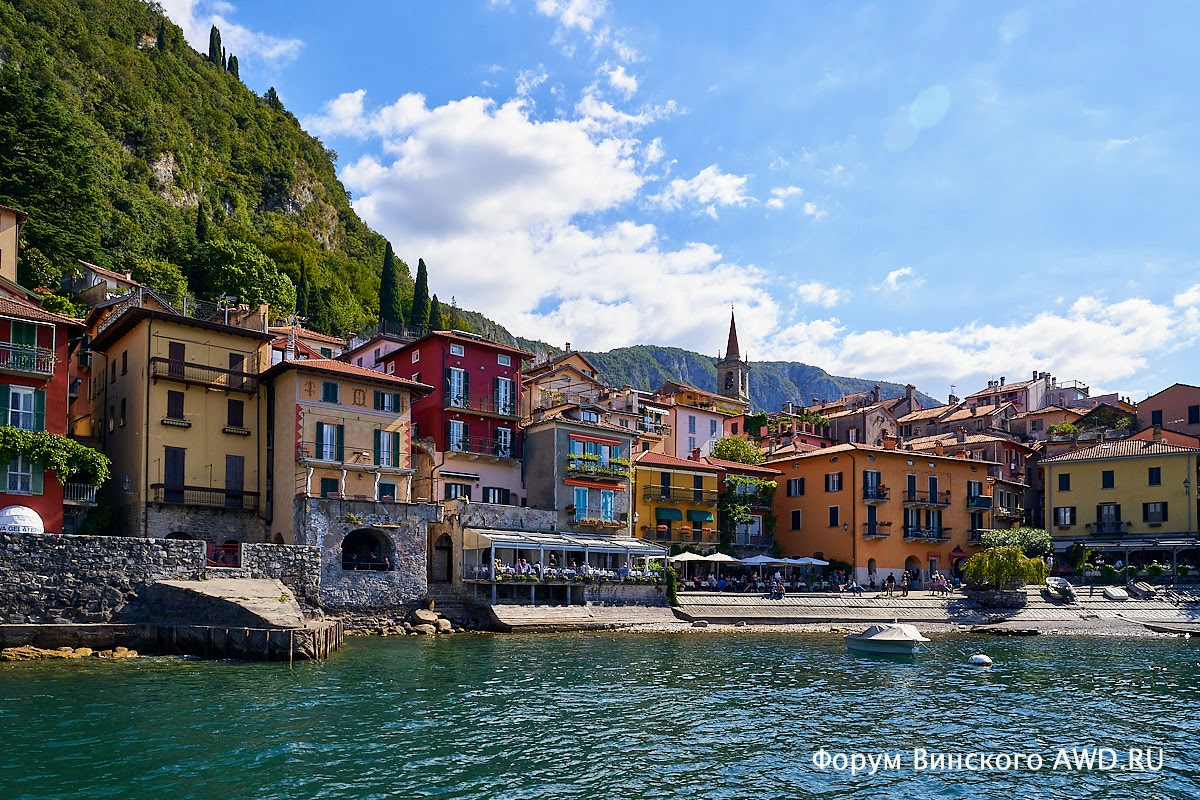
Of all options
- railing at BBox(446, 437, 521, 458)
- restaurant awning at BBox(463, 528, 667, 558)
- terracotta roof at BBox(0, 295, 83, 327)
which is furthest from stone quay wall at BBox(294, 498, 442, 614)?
terracotta roof at BBox(0, 295, 83, 327)

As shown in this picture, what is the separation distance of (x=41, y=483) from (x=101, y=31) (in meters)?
92.0

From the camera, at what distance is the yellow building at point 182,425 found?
43594 mm

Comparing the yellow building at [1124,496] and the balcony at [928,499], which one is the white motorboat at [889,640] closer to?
the balcony at [928,499]

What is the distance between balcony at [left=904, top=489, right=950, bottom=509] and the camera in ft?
216

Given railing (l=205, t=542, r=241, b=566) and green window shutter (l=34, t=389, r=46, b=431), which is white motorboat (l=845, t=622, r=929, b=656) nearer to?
railing (l=205, t=542, r=241, b=566)

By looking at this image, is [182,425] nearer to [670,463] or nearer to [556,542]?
[556,542]

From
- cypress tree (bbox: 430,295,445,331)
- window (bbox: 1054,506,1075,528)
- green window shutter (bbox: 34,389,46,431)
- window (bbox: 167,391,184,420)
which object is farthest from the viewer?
cypress tree (bbox: 430,295,445,331)

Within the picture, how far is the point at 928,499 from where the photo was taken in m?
66.7

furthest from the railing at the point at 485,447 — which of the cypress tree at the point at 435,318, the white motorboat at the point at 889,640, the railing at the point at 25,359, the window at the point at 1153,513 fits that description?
the cypress tree at the point at 435,318

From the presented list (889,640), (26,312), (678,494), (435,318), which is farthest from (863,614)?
(435,318)

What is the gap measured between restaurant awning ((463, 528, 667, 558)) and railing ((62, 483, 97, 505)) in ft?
54.7

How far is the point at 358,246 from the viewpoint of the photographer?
13725 centimetres

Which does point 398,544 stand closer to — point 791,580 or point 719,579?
point 719,579

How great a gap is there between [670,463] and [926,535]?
1812cm
